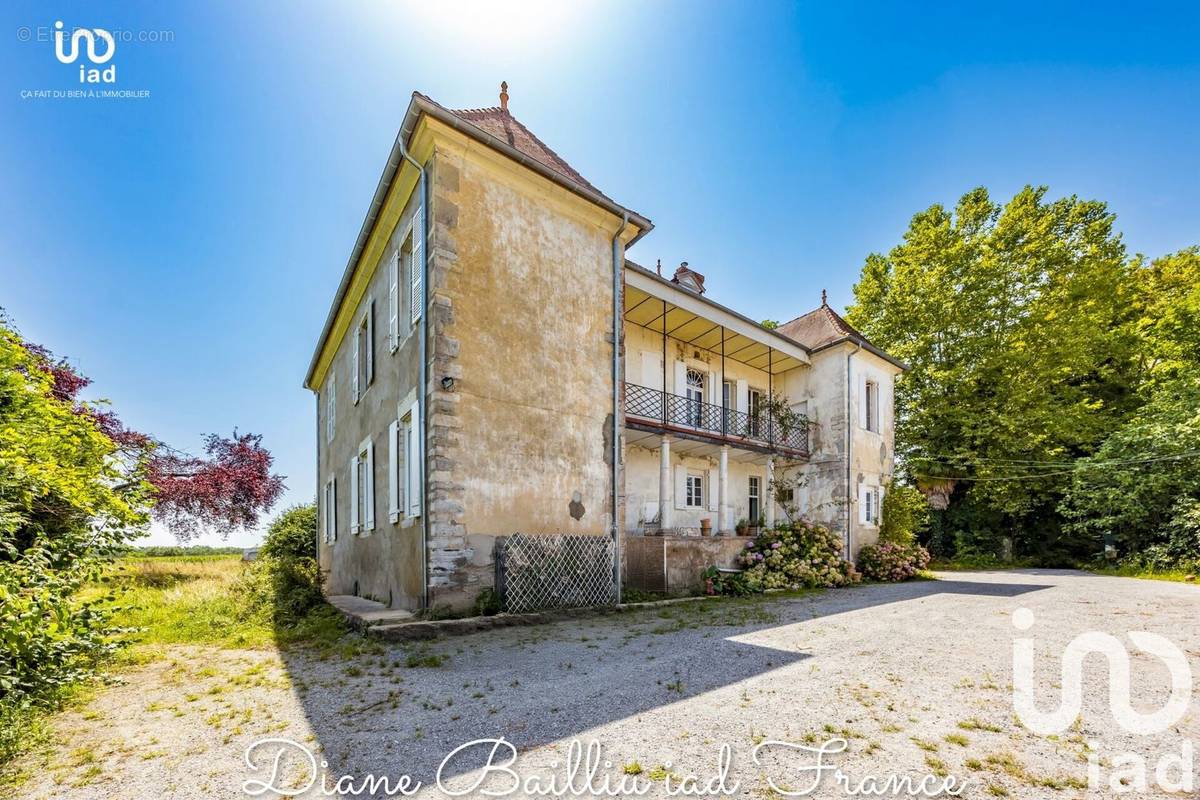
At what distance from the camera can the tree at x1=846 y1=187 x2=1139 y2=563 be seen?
19375mm

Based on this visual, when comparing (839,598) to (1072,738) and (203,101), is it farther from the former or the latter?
(203,101)

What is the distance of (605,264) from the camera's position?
9.80m

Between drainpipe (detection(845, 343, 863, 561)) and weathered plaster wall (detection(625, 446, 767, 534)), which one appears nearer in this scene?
weathered plaster wall (detection(625, 446, 767, 534))

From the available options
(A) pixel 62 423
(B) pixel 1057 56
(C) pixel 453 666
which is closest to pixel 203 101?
(A) pixel 62 423

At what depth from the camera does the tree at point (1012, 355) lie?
19.4 m

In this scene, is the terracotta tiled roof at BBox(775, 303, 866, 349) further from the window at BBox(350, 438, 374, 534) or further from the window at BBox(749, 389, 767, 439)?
the window at BBox(350, 438, 374, 534)

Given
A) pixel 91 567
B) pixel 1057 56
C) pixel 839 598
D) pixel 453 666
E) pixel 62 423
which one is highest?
pixel 1057 56

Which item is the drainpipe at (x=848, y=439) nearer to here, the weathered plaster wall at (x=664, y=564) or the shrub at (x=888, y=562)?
the shrub at (x=888, y=562)

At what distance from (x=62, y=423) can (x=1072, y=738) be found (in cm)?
907

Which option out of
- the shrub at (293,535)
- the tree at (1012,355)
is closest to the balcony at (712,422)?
the tree at (1012,355)

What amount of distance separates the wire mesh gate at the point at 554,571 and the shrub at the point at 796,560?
405 cm

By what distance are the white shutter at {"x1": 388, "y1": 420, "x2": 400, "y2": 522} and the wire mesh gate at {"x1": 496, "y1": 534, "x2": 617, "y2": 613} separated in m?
2.19

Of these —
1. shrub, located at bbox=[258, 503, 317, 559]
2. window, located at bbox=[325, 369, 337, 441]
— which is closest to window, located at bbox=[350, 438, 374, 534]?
window, located at bbox=[325, 369, 337, 441]

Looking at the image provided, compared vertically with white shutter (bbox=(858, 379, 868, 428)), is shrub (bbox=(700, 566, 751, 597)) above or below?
below
